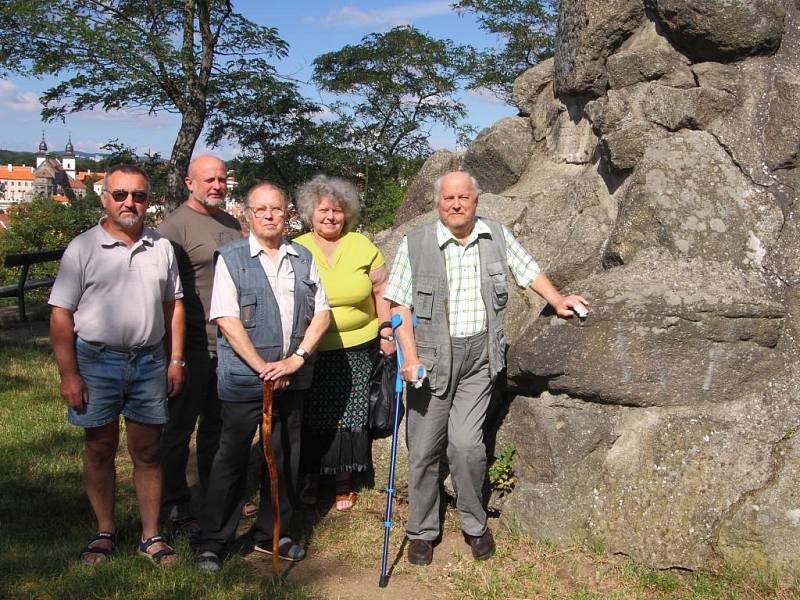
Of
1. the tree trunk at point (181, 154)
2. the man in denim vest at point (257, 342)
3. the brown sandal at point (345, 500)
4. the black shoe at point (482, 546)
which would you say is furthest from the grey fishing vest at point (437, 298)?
the tree trunk at point (181, 154)

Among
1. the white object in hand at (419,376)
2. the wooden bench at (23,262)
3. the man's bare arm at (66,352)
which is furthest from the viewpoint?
the wooden bench at (23,262)

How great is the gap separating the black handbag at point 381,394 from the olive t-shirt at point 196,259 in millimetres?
1017

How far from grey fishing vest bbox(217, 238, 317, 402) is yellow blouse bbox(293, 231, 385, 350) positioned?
1.86 ft

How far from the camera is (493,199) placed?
600 centimetres

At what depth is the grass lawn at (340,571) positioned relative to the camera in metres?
3.82

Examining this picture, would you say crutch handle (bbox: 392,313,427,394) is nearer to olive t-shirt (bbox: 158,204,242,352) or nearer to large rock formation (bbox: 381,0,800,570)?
large rock formation (bbox: 381,0,800,570)

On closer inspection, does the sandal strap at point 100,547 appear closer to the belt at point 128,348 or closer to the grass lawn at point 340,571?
the grass lawn at point 340,571

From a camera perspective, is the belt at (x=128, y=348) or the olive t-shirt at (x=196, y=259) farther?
the olive t-shirt at (x=196, y=259)

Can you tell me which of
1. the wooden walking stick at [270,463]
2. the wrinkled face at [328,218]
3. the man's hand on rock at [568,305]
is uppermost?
the wrinkled face at [328,218]

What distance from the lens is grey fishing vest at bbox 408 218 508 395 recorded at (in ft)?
13.2

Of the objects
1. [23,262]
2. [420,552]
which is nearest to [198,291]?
[420,552]

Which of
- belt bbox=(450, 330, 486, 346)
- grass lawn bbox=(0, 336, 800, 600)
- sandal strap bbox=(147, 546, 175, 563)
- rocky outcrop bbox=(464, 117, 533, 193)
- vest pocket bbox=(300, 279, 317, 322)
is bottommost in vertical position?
grass lawn bbox=(0, 336, 800, 600)

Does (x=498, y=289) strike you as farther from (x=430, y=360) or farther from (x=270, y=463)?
(x=270, y=463)

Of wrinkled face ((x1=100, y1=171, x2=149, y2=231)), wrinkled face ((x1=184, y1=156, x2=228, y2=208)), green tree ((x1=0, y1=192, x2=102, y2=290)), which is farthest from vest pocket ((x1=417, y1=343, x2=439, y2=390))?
green tree ((x1=0, y1=192, x2=102, y2=290))
